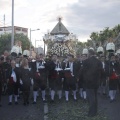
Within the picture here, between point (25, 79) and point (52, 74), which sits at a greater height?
point (52, 74)

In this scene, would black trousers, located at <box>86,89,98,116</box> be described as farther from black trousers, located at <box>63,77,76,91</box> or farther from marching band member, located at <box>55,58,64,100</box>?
marching band member, located at <box>55,58,64,100</box>

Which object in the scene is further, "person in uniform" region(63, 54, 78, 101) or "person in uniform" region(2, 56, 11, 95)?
"person in uniform" region(2, 56, 11, 95)

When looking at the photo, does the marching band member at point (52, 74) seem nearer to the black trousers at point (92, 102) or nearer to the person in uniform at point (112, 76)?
the person in uniform at point (112, 76)

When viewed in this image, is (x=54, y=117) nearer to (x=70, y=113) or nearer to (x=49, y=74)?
(x=70, y=113)

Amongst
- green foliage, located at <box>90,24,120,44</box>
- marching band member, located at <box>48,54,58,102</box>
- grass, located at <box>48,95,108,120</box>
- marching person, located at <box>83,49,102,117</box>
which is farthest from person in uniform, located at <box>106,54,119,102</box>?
green foliage, located at <box>90,24,120,44</box>

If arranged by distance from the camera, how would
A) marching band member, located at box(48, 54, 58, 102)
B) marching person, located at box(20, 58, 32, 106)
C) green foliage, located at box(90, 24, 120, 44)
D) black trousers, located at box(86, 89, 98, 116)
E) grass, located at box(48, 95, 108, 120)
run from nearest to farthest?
grass, located at box(48, 95, 108, 120), black trousers, located at box(86, 89, 98, 116), marching person, located at box(20, 58, 32, 106), marching band member, located at box(48, 54, 58, 102), green foliage, located at box(90, 24, 120, 44)

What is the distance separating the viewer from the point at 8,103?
14.3 m

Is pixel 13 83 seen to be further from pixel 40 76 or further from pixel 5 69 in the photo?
pixel 5 69

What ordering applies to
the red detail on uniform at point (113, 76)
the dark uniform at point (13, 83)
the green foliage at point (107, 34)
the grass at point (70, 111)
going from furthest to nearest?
the green foliage at point (107, 34)
the red detail on uniform at point (113, 76)
the dark uniform at point (13, 83)
the grass at point (70, 111)

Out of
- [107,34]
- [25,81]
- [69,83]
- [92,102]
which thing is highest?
[107,34]

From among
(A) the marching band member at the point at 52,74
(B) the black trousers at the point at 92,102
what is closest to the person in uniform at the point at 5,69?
(A) the marching band member at the point at 52,74

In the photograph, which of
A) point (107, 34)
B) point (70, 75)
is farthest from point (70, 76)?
point (107, 34)

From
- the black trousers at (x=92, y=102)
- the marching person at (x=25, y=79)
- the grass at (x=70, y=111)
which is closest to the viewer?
the grass at (x=70, y=111)

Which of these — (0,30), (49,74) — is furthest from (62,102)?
(0,30)
